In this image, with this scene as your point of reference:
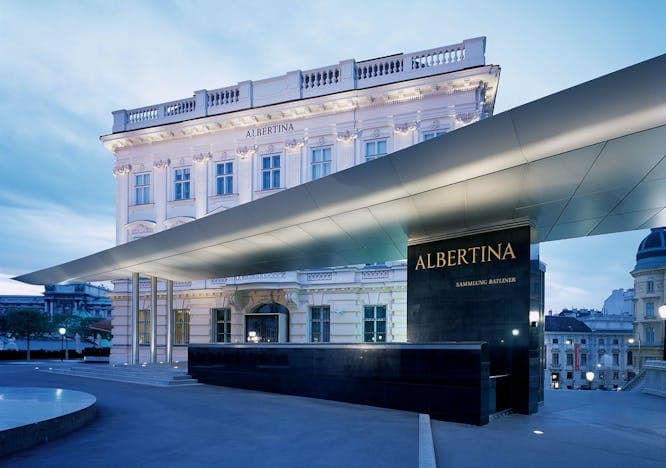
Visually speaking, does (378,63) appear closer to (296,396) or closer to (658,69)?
(296,396)

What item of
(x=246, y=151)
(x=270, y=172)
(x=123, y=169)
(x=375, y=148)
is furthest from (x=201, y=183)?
(x=375, y=148)

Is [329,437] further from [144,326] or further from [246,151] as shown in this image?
[144,326]

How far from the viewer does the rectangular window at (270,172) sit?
3274cm

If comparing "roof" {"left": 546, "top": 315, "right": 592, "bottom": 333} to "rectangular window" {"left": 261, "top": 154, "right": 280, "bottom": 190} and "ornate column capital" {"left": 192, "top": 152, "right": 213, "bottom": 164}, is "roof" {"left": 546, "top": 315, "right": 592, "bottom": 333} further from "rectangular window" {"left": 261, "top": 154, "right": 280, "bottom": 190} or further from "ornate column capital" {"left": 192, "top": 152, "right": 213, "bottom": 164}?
"ornate column capital" {"left": 192, "top": 152, "right": 213, "bottom": 164}

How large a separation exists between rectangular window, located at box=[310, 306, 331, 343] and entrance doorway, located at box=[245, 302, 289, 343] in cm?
150

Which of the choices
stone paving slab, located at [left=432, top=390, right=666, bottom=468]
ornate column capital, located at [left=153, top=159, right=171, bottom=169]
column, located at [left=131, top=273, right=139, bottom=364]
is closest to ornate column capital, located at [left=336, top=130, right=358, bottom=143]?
ornate column capital, located at [left=153, top=159, right=171, bottom=169]

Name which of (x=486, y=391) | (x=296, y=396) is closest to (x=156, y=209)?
(x=296, y=396)

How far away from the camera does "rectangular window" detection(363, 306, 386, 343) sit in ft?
98.1

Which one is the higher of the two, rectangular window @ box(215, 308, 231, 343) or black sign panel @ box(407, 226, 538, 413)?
black sign panel @ box(407, 226, 538, 413)

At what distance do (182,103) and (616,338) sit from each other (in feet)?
362

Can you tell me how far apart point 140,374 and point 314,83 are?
725 inches

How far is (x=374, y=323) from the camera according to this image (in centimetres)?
3012

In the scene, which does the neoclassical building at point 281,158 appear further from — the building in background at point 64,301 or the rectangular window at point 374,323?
the building in background at point 64,301

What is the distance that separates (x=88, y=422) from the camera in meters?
11.2
